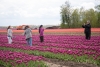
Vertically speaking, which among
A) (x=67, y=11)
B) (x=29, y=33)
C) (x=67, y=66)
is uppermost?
(x=67, y=11)

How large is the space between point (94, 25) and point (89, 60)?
68629mm

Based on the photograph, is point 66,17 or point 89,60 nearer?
point 89,60

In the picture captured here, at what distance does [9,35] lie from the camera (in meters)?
23.7

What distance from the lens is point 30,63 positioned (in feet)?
35.1

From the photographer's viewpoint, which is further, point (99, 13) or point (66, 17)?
point (66, 17)

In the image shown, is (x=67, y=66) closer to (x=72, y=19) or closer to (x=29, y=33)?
(x=29, y=33)

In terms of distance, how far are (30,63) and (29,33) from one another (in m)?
10.6

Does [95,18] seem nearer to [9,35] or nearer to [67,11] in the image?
[67,11]

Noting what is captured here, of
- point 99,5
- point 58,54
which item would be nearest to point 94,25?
point 99,5

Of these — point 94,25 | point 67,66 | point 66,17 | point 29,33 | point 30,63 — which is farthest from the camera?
point 66,17

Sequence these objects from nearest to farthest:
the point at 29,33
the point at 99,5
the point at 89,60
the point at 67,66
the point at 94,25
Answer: the point at 67,66, the point at 89,60, the point at 29,33, the point at 99,5, the point at 94,25

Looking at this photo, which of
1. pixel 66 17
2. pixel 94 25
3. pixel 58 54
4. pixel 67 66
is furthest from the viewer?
pixel 66 17

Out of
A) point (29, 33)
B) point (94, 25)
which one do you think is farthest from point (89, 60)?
point (94, 25)

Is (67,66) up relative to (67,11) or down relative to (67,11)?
down
